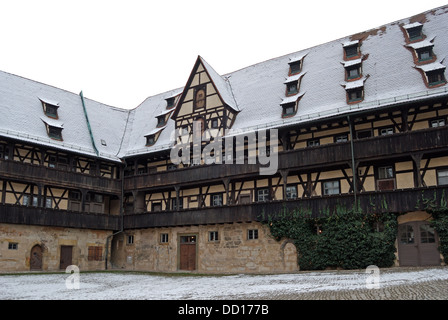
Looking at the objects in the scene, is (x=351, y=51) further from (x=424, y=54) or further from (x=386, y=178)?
(x=386, y=178)

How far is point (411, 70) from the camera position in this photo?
86.8ft

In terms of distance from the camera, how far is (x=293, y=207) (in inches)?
1021

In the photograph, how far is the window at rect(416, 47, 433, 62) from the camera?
1040 inches

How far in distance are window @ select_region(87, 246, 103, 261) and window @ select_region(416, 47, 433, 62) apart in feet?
81.1

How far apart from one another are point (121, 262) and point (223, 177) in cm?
1125

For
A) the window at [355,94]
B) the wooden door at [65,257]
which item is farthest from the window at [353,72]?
the wooden door at [65,257]

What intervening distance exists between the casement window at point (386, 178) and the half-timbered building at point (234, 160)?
0.18ft

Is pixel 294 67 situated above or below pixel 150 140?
above

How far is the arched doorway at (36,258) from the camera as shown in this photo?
29.3 m

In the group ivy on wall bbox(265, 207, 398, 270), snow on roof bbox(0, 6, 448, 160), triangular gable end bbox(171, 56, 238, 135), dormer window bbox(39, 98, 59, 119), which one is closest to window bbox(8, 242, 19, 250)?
snow on roof bbox(0, 6, 448, 160)

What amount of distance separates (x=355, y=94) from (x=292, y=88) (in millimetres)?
5211

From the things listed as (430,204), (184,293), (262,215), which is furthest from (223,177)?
(184,293)

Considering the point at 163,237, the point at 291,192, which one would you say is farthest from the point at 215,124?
the point at 163,237

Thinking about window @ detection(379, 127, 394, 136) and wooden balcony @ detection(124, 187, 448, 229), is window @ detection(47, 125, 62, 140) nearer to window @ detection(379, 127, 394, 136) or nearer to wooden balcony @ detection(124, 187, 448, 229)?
wooden balcony @ detection(124, 187, 448, 229)
